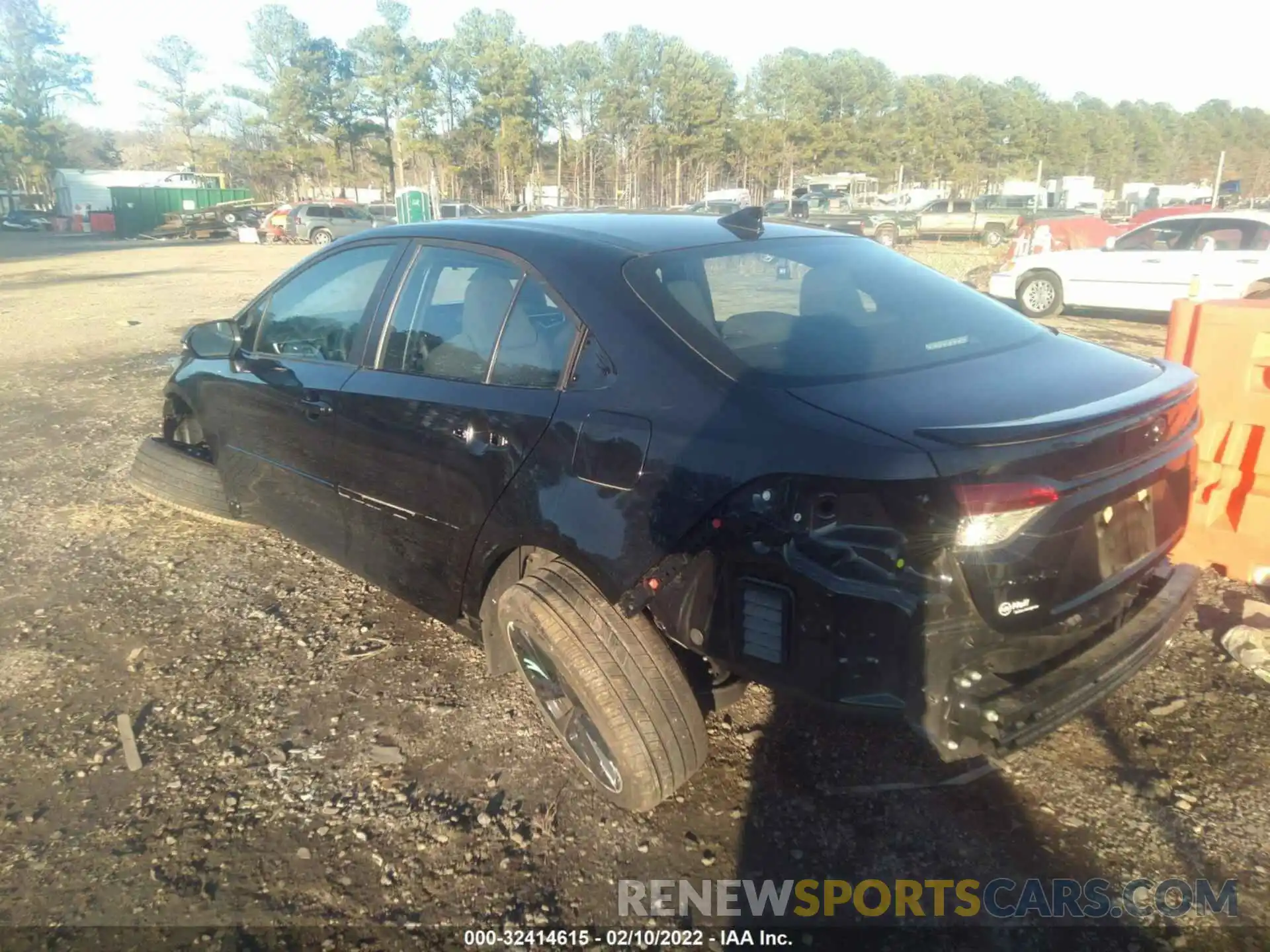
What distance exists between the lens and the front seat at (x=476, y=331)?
2.96 metres

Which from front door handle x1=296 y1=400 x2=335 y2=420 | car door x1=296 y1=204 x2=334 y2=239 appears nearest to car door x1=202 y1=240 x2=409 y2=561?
front door handle x1=296 y1=400 x2=335 y2=420

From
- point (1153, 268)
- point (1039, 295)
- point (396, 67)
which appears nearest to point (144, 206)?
point (396, 67)

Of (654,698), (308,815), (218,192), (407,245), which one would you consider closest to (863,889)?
(654,698)

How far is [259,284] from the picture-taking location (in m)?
18.9

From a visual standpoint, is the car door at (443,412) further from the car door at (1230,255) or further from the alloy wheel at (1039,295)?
the alloy wheel at (1039,295)

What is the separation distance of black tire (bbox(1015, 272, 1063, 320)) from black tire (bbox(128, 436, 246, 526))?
11241mm

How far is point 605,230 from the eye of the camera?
3047 mm

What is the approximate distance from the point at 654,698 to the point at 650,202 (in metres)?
48.2

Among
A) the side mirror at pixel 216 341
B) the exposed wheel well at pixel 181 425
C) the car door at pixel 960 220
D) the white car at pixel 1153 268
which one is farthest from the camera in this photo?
the car door at pixel 960 220

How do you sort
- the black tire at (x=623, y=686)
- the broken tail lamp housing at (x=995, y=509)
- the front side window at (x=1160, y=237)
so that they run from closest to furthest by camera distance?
the broken tail lamp housing at (x=995, y=509), the black tire at (x=623, y=686), the front side window at (x=1160, y=237)

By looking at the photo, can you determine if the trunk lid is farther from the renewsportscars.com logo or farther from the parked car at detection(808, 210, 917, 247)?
the parked car at detection(808, 210, 917, 247)

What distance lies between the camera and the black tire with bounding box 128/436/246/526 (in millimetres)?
4637

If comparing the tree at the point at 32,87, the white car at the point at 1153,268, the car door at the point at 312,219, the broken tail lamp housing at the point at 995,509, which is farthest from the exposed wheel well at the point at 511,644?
the tree at the point at 32,87

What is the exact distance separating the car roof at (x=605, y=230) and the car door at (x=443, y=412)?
0.34 feet
